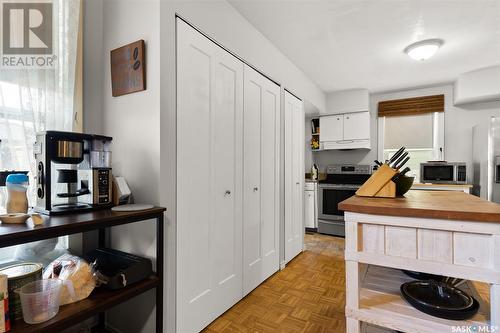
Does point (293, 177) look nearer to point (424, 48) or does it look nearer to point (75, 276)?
point (424, 48)

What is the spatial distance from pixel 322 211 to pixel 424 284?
3.23 metres

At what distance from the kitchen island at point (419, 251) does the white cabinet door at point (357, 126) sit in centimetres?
358

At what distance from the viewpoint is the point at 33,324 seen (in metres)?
0.92

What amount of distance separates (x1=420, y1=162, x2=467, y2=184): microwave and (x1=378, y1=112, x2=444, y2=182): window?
0.44 metres

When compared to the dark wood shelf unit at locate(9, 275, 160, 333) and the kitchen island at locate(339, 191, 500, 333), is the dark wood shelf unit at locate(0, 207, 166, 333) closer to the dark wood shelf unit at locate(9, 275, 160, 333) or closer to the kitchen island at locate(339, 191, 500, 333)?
the dark wood shelf unit at locate(9, 275, 160, 333)

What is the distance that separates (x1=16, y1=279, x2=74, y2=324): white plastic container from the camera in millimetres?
933

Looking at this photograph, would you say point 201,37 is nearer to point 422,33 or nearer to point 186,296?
point 186,296

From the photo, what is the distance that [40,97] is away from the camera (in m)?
1.51

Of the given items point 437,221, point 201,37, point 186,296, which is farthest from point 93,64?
point 437,221

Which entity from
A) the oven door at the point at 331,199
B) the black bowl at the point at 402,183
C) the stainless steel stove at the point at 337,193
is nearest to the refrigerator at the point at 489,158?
the stainless steel stove at the point at 337,193

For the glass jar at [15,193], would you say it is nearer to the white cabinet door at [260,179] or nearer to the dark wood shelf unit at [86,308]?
the dark wood shelf unit at [86,308]

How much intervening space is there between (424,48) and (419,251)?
8.81ft

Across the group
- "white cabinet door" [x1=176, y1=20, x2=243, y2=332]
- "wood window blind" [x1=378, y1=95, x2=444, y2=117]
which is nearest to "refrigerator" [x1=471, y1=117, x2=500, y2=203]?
"wood window blind" [x1=378, y1=95, x2=444, y2=117]

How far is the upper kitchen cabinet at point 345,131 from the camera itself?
447cm
